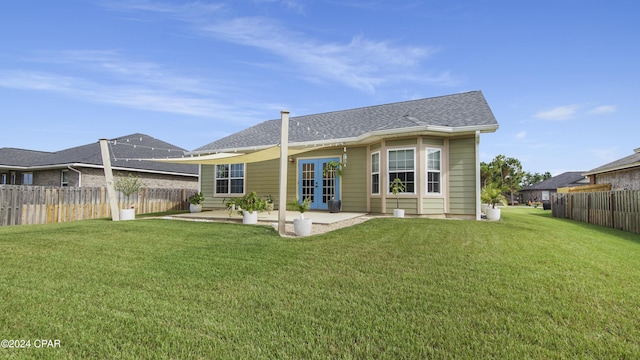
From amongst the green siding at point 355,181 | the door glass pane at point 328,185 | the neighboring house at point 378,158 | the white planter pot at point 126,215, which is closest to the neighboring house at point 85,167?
the neighboring house at point 378,158

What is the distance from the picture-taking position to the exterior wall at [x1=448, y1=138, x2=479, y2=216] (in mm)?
9977

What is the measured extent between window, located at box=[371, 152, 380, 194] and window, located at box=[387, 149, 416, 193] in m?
0.51

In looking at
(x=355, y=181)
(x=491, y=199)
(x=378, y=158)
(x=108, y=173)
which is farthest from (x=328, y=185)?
(x=108, y=173)

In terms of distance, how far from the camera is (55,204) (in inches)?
432

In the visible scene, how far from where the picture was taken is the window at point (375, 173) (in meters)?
11.0

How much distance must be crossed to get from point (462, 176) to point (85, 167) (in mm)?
17745

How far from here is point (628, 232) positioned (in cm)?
927

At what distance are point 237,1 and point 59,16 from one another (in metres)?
4.99

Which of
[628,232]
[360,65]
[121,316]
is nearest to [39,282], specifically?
[121,316]

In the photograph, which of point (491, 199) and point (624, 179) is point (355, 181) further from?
point (624, 179)

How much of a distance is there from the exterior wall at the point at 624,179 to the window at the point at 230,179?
19.7 m

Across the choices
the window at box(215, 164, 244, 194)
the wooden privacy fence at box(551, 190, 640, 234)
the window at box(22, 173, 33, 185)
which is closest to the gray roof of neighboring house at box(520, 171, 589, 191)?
the wooden privacy fence at box(551, 190, 640, 234)

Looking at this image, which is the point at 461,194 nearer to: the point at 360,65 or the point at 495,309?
the point at 360,65

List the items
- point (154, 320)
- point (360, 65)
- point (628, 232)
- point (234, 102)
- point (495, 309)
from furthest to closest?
1. point (234, 102)
2. point (360, 65)
3. point (628, 232)
4. point (495, 309)
5. point (154, 320)
